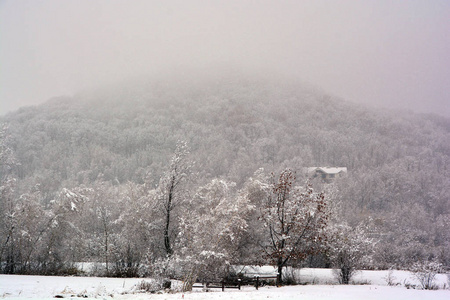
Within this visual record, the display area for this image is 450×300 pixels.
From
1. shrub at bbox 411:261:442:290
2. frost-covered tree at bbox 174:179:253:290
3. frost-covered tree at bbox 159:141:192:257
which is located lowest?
shrub at bbox 411:261:442:290

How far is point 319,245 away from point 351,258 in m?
3.00

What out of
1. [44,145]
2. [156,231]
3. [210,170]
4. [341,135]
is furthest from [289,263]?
[341,135]

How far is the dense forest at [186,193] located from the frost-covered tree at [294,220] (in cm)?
46

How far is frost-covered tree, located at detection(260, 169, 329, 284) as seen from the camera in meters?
28.8

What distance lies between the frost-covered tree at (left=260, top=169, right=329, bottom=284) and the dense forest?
18.1 inches

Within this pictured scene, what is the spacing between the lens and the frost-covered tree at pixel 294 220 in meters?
28.8

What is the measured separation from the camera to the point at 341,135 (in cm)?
19838

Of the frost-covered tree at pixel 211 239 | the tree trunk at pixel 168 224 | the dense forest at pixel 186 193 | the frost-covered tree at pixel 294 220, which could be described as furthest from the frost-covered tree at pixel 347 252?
the tree trunk at pixel 168 224

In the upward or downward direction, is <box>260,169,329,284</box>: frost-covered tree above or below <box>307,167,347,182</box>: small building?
below

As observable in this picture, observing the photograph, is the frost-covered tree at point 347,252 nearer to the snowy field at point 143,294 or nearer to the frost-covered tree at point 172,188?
the snowy field at point 143,294

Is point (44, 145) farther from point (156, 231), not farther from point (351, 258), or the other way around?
point (351, 258)

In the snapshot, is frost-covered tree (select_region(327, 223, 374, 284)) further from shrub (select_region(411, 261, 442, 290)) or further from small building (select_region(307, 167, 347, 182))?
small building (select_region(307, 167, 347, 182))

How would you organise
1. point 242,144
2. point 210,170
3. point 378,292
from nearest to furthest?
point 378,292 < point 210,170 < point 242,144

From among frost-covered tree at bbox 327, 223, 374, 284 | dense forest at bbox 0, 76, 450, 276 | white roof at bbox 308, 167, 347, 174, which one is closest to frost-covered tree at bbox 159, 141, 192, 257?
dense forest at bbox 0, 76, 450, 276
